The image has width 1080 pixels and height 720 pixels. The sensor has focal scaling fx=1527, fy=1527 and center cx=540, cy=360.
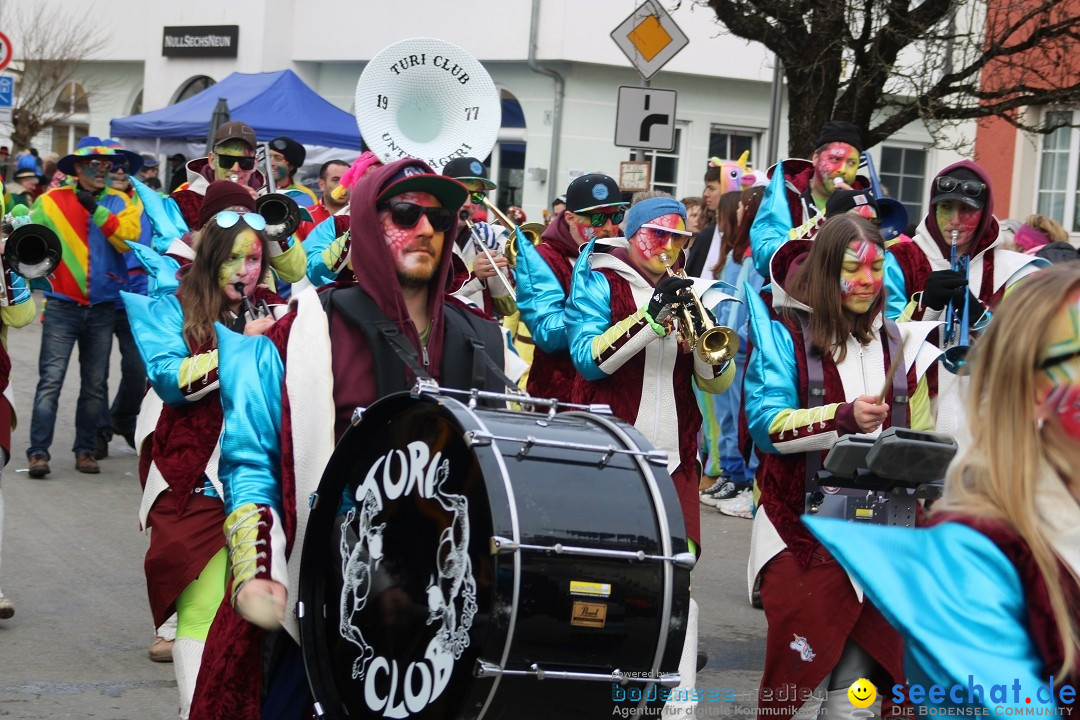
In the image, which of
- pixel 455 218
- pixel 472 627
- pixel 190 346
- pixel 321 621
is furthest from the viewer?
pixel 190 346

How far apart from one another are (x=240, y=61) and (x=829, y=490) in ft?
79.4

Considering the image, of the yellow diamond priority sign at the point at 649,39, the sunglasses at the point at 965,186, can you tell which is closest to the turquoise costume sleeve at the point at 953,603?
the sunglasses at the point at 965,186

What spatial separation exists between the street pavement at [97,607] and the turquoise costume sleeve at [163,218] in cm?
165

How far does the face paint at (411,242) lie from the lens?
3.75 metres

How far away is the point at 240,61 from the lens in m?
27.2

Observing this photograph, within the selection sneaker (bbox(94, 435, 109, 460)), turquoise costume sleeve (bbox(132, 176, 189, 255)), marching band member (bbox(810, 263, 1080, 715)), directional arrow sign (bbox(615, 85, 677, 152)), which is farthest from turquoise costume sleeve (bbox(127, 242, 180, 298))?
directional arrow sign (bbox(615, 85, 677, 152))

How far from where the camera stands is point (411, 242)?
3754 mm

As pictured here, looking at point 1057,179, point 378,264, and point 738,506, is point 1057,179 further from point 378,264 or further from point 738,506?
point 378,264

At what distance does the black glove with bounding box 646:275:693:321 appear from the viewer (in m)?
5.47

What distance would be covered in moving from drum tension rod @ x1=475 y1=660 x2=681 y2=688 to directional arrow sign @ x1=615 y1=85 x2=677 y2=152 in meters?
9.11

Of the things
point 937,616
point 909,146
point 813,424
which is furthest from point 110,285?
point 909,146

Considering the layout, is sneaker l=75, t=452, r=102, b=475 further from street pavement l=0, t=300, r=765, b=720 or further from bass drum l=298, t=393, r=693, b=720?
bass drum l=298, t=393, r=693, b=720

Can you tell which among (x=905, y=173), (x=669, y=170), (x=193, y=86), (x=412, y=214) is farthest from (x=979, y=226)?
(x=193, y=86)

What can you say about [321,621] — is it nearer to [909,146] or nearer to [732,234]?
[732,234]
